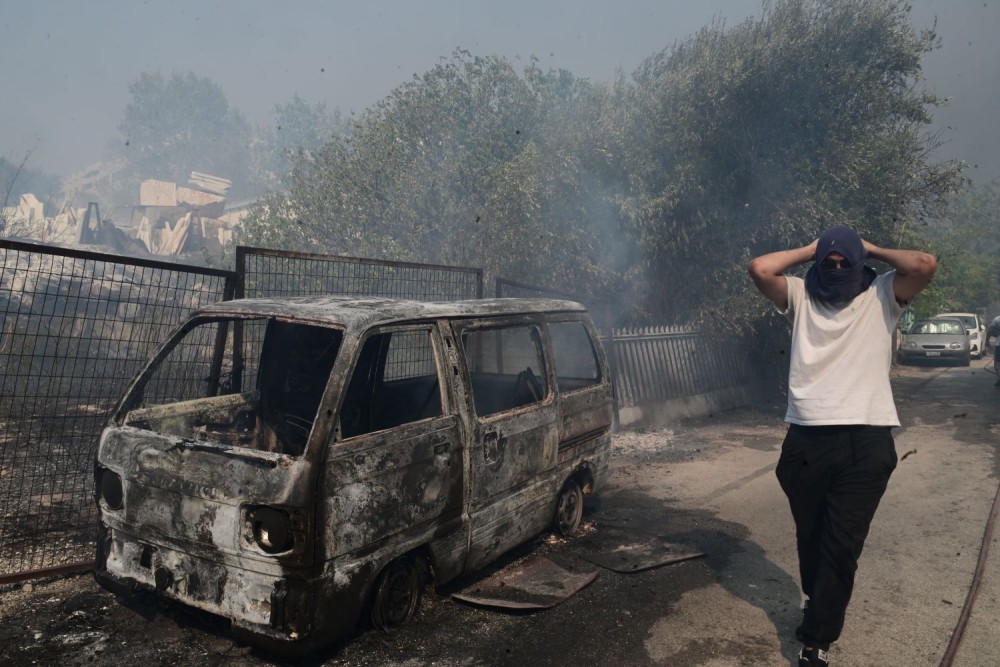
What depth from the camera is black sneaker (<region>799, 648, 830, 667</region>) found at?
3.56 meters

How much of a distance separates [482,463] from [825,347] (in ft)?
6.78

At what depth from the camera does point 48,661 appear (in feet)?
11.5

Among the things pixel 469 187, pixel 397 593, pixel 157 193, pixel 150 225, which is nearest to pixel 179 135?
pixel 157 193

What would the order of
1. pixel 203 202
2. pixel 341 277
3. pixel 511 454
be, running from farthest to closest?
pixel 203 202 → pixel 341 277 → pixel 511 454

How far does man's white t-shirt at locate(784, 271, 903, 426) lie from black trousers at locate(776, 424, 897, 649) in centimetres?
9

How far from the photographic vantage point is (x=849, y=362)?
3609mm

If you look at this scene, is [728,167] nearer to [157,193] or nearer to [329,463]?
[329,463]

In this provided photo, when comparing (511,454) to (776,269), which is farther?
(511,454)

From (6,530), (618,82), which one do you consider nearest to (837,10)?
(618,82)

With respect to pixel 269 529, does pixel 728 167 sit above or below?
above

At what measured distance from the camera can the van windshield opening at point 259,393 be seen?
14.5 ft

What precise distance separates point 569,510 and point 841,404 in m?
2.70

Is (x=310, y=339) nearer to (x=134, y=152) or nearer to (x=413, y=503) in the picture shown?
(x=413, y=503)

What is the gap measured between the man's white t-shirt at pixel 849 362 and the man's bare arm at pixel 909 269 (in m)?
0.08
